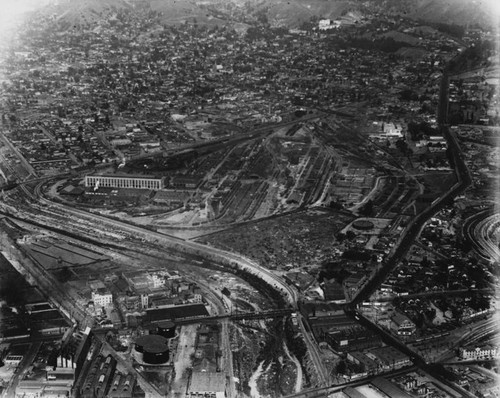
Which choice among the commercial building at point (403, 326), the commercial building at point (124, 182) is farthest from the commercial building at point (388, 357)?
the commercial building at point (124, 182)

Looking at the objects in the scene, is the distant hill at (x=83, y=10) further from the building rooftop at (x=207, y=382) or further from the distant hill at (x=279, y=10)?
the building rooftop at (x=207, y=382)

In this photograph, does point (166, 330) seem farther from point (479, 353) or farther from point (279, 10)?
point (279, 10)

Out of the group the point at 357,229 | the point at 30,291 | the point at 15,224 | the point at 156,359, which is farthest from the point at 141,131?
the point at 156,359

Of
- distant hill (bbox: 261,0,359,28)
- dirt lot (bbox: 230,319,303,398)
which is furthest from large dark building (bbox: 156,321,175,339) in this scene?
distant hill (bbox: 261,0,359,28)

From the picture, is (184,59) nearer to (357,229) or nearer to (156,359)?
(357,229)

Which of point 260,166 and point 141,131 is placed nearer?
point 260,166

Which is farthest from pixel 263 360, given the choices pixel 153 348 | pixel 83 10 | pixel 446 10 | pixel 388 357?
pixel 446 10
